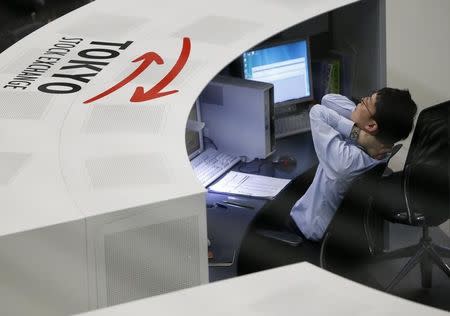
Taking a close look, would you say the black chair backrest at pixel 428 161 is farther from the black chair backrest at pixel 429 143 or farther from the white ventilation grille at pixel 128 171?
the white ventilation grille at pixel 128 171

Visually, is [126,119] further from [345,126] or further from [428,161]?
[428,161]

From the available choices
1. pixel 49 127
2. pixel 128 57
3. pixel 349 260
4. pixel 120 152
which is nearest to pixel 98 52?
pixel 128 57

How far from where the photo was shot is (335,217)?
3.28 m

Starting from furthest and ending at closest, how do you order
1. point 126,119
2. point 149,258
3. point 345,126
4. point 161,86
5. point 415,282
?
1. point 415,282
2. point 345,126
3. point 161,86
4. point 126,119
5. point 149,258

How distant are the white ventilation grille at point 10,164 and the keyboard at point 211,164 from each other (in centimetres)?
129

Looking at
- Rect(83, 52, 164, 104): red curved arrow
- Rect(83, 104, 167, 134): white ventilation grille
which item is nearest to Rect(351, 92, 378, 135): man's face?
Rect(83, 52, 164, 104): red curved arrow

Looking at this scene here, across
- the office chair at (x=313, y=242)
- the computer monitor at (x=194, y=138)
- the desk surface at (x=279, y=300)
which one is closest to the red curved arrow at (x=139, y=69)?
the computer monitor at (x=194, y=138)

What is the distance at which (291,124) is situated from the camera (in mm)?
4195

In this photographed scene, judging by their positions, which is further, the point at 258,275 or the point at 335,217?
the point at 335,217

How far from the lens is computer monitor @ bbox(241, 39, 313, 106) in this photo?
13.2 ft

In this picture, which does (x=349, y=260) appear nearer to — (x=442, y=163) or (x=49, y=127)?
(x=442, y=163)

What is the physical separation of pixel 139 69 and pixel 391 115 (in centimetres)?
110

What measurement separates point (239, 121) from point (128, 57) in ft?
2.20

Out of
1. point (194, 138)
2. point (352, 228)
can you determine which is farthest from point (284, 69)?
point (352, 228)
